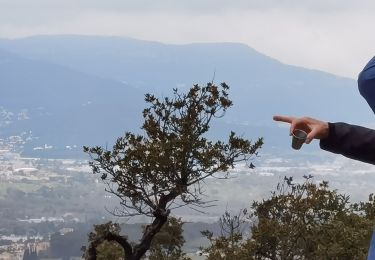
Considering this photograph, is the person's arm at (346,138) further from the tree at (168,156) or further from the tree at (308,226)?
the tree at (308,226)

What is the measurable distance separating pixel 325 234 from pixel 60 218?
97.4 metres

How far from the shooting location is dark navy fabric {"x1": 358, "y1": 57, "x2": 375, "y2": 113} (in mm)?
1464

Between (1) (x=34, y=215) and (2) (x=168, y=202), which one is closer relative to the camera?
(2) (x=168, y=202)

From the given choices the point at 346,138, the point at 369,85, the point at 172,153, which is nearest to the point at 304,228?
the point at 172,153

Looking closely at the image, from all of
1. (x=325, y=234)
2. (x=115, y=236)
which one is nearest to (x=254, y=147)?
(x=115, y=236)

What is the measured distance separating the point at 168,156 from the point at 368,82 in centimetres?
778

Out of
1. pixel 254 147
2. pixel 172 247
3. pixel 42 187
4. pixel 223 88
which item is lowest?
pixel 172 247

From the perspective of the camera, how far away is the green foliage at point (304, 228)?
1216 centimetres

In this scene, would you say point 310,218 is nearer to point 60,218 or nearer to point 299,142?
point 299,142

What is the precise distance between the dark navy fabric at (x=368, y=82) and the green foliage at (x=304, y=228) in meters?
A: 10.5

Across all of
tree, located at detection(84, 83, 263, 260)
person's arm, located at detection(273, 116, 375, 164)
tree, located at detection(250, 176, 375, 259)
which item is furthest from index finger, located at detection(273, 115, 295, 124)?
tree, located at detection(250, 176, 375, 259)

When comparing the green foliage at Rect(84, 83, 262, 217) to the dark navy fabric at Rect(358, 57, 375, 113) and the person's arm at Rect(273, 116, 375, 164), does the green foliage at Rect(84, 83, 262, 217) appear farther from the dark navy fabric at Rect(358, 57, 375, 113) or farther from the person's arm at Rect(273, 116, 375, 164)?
the dark navy fabric at Rect(358, 57, 375, 113)

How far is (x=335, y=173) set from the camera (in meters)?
144

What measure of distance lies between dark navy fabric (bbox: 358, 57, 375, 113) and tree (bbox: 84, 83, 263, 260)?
7.40 meters
